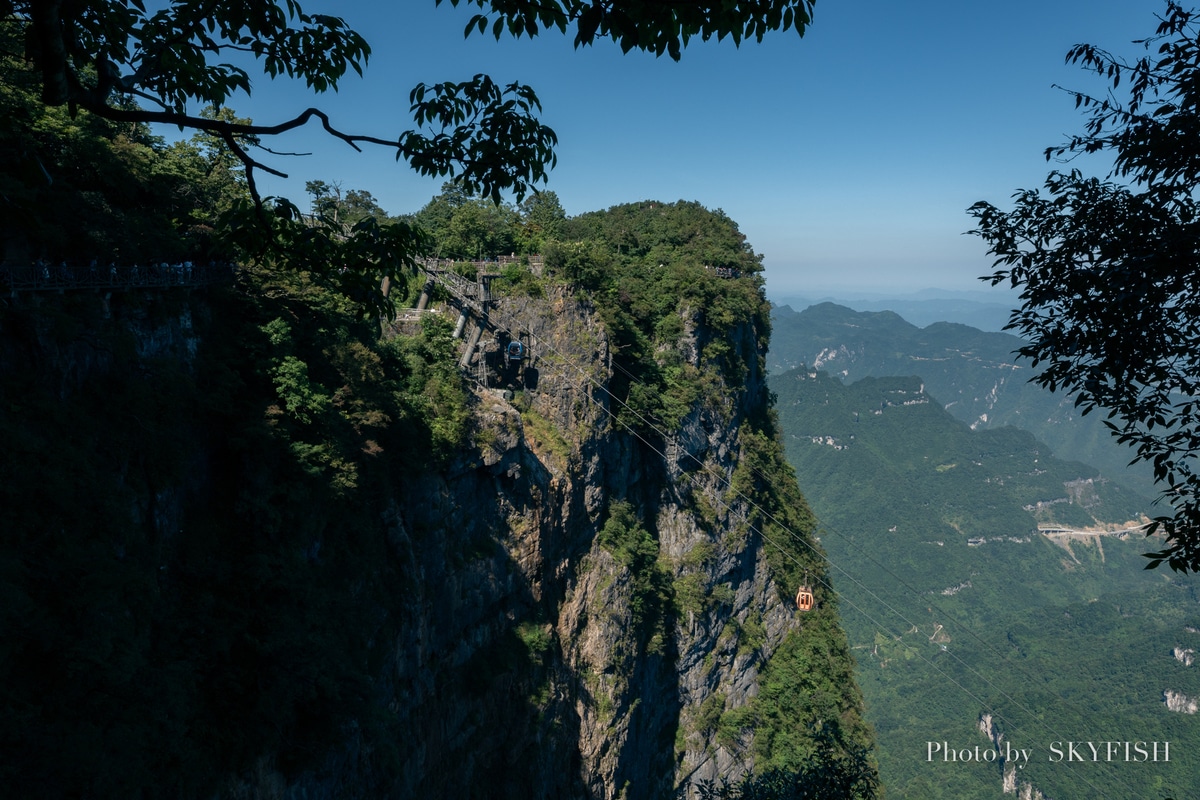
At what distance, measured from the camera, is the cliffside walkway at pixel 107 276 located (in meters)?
10.7

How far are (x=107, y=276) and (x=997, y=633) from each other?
162011 millimetres

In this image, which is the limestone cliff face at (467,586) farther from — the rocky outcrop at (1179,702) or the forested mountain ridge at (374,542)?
the rocky outcrop at (1179,702)

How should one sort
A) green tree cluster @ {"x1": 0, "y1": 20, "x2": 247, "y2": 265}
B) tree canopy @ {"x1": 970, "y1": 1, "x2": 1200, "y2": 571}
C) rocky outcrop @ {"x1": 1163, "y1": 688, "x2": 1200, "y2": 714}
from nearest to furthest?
tree canopy @ {"x1": 970, "y1": 1, "x2": 1200, "y2": 571}
green tree cluster @ {"x1": 0, "y1": 20, "x2": 247, "y2": 265}
rocky outcrop @ {"x1": 1163, "y1": 688, "x2": 1200, "y2": 714}

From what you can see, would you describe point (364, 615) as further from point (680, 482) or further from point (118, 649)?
point (680, 482)

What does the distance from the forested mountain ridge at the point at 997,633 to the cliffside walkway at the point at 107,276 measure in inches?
1849

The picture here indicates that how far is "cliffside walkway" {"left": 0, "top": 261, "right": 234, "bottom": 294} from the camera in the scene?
10.7 meters

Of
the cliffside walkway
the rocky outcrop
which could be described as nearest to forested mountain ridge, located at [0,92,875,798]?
the cliffside walkway

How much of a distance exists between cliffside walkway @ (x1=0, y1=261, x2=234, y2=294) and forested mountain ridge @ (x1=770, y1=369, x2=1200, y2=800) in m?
47.0

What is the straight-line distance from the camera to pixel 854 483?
626 ft

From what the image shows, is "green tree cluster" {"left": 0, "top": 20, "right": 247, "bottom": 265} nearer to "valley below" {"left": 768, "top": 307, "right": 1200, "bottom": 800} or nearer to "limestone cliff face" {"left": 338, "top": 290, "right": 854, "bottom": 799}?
"limestone cliff face" {"left": 338, "top": 290, "right": 854, "bottom": 799}

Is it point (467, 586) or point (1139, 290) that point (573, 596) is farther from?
point (1139, 290)

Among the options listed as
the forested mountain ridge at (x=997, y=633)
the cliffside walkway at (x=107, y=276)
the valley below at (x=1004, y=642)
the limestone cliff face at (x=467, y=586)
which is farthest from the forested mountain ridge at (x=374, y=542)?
the forested mountain ridge at (x=997, y=633)

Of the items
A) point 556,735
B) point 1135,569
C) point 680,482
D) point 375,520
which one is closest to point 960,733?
point 680,482

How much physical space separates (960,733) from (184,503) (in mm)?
109885
